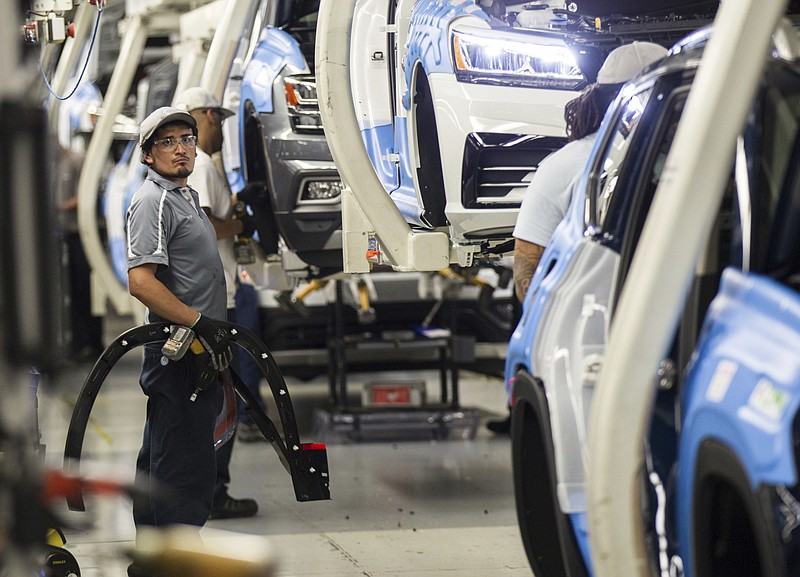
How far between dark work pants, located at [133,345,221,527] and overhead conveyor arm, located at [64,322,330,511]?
172mm

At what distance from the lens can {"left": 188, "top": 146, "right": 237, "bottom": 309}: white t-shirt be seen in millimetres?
8195

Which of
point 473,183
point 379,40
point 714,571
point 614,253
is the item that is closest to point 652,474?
point 714,571

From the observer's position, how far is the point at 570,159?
579 centimetres

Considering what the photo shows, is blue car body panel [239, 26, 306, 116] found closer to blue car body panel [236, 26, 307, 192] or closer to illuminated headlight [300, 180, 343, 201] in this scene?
blue car body panel [236, 26, 307, 192]

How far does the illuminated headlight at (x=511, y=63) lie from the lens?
6383 millimetres

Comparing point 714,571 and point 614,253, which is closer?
point 714,571

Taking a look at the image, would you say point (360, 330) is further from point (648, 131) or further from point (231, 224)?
point (648, 131)

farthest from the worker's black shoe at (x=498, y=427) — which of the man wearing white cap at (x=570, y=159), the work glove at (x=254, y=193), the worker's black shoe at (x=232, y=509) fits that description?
the man wearing white cap at (x=570, y=159)

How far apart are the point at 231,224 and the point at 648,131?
4.77m

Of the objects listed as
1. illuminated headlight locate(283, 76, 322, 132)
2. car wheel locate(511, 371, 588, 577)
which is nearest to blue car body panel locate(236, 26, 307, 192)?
illuminated headlight locate(283, 76, 322, 132)

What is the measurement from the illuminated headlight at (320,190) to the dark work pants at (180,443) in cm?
317

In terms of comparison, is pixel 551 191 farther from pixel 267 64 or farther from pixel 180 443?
pixel 267 64

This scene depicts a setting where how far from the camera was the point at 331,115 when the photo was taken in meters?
6.95

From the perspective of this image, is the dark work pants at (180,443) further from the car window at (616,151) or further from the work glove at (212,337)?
the car window at (616,151)
